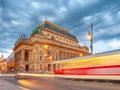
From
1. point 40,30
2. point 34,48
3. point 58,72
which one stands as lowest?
point 58,72

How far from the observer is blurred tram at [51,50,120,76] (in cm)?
2267

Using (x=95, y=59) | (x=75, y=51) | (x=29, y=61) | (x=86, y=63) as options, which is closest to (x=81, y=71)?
(x=86, y=63)

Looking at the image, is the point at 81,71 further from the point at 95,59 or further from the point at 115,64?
the point at 115,64

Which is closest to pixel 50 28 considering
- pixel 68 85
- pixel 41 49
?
pixel 41 49

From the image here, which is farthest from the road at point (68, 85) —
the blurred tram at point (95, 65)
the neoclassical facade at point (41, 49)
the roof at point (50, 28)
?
the roof at point (50, 28)

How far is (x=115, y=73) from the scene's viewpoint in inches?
878

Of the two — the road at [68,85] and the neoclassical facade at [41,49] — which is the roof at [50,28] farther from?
the road at [68,85]

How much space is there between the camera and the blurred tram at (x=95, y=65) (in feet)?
74.4

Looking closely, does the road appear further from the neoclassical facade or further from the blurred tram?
the neoclassical facade

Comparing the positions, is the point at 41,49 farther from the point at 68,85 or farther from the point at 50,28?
the point at 68,85

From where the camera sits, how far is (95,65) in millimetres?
26828

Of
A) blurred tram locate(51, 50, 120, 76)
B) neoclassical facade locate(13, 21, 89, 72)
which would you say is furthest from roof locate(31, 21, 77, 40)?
blurred tram locate(51, 50, 120, 76)

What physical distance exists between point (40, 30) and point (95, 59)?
8783 centimetres

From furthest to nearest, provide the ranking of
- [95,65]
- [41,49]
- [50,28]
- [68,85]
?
[50,28] < [41,49] < [95,65] < [68,85]
